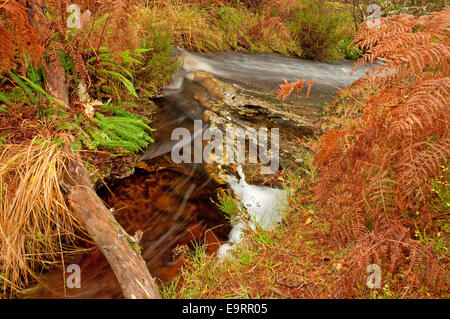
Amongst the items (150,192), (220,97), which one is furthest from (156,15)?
(150,192)

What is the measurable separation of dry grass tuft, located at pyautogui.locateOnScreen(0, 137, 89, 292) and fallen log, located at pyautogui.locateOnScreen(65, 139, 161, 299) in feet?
0.40

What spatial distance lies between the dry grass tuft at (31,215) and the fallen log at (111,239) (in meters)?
0.12

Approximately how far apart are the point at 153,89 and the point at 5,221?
289 centimetres

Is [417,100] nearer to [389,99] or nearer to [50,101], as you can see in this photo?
[389,99]

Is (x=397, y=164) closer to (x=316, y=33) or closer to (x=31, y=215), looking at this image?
(x=31, y=215)

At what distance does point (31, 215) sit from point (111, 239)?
0.79m

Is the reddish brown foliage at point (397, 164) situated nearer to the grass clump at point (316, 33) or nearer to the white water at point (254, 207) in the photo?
the white water at point (254, 207)

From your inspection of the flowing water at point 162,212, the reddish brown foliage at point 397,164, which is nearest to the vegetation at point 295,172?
the reddish brown foliage at point 397,164

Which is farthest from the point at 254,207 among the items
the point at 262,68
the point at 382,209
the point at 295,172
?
the point at 262,68

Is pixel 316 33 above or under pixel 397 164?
above

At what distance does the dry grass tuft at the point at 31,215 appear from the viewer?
7.27 feet

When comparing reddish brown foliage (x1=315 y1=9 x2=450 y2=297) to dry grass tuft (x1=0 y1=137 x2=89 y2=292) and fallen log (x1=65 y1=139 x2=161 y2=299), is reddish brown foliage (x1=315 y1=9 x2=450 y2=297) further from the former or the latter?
dry grass tuft (x1=0 y1=137 x2=89 y2=292)

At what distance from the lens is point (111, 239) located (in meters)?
2.11

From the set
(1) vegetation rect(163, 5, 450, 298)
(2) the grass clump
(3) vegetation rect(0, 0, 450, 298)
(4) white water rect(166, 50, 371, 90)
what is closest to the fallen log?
(3) vegetation rect(0, 0, 450, 298)
